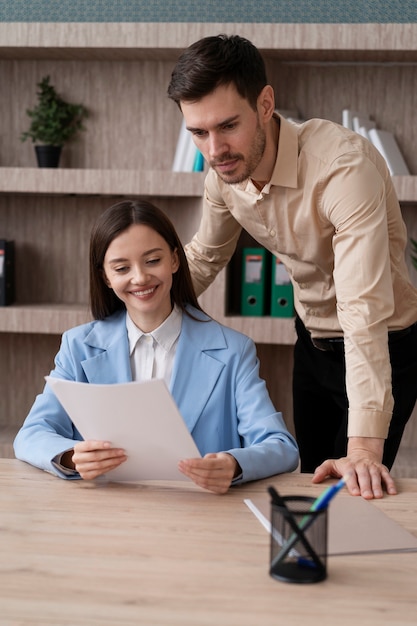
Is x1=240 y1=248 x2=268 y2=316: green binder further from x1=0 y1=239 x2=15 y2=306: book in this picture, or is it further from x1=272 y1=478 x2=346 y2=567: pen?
x1=272 y1=478 x2=346 y2=567: pen

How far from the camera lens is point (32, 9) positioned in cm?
335

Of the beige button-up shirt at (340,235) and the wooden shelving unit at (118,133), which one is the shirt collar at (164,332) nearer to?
the beige button-up shirt at (340,235)

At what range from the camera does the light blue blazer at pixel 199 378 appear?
5.70 feet

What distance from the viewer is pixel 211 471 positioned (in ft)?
4.63

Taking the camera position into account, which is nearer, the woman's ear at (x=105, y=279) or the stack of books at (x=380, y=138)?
the woman's ear at (x=105, y=279)

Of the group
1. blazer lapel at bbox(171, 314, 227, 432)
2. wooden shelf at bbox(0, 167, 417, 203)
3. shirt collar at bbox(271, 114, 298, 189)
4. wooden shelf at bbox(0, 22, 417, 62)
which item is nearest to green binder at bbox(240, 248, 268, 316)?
wooden shelf at bbox(0, 167, 417, 203)

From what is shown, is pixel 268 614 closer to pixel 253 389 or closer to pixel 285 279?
pixel 253 389

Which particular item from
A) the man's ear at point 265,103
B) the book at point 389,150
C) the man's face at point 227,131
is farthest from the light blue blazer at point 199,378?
the book at point 389,150

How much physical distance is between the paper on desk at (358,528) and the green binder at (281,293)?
5.85 ft

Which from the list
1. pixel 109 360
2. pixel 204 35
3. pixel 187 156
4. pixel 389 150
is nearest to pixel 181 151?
pixel 187 156

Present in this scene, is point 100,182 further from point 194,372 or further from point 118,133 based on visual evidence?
point 194,372

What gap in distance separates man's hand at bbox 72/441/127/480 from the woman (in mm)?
236

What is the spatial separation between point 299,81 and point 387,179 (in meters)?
1.50

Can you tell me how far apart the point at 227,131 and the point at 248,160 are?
0.10 metres
